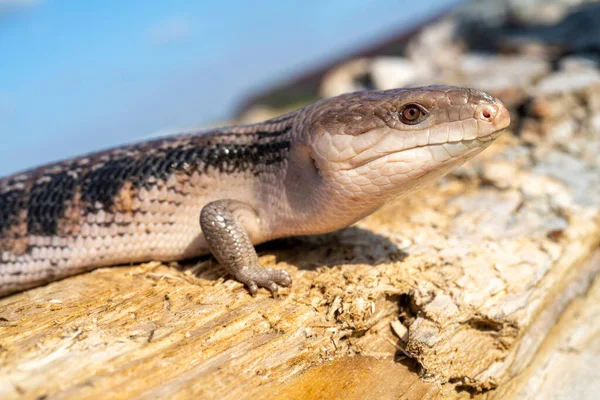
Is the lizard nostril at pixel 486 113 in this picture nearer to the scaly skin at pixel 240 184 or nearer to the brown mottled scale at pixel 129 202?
the scaly skin at pixel 240 184

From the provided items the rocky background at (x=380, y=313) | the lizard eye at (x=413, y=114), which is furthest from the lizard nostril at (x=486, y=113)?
the rocky background at (x=380, y=313)

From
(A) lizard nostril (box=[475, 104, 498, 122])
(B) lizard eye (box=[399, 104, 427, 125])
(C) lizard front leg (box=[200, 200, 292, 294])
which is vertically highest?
(B) lizard eye (box=[399, 104, 427, 125])

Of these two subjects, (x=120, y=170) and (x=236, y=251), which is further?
(x=120, y=170)

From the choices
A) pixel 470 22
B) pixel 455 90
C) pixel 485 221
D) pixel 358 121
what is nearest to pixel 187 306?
pixel 358 121

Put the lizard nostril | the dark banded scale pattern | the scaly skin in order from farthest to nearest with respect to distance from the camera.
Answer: the dark banded scale pattern
the scaly skin
the lizard nostril

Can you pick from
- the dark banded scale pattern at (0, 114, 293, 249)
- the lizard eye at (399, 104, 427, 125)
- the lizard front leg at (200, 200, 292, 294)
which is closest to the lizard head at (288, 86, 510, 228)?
the lizard eye at (399, 104, 427, 125)

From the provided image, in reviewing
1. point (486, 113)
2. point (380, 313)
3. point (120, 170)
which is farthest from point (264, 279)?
point (486, 113)

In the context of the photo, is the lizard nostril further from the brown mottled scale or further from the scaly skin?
the brown mottled scale

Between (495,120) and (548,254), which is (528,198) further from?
(495,120)

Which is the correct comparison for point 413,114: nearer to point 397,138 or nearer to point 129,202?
point 397,138
